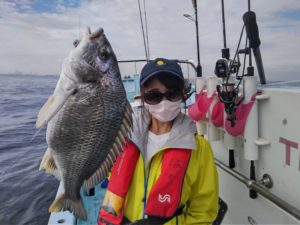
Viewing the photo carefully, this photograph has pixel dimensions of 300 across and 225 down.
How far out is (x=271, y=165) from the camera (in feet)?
7.09

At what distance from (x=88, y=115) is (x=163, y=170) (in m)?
0.70

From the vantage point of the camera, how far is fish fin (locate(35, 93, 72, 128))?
4.24 ft

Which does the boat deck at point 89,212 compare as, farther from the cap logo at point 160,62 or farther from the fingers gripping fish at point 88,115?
the cap logo at point 160,62

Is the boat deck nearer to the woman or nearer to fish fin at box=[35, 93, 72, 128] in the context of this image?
the woman

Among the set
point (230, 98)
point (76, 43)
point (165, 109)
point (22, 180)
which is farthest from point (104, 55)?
point (22, 180)

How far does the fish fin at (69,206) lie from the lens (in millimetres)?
1615

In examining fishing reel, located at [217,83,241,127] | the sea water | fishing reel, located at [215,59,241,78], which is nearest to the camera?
fishing reel, located at [217,83,241,127]

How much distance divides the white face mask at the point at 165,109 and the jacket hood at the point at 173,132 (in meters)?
0.12

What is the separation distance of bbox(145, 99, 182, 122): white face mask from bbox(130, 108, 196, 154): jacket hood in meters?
0.12

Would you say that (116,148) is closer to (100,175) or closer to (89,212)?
(100,175)

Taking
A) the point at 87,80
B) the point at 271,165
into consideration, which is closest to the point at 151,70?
the point at 87,80

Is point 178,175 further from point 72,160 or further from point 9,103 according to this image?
point 9,103

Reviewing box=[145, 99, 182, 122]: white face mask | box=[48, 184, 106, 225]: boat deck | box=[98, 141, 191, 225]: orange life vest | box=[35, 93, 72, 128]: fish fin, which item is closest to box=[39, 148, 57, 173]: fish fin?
box=[35, 93, 72, 128]: fish fin

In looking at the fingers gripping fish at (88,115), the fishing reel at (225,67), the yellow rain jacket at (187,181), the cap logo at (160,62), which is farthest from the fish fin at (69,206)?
A: the fishing reel at (225,67)
